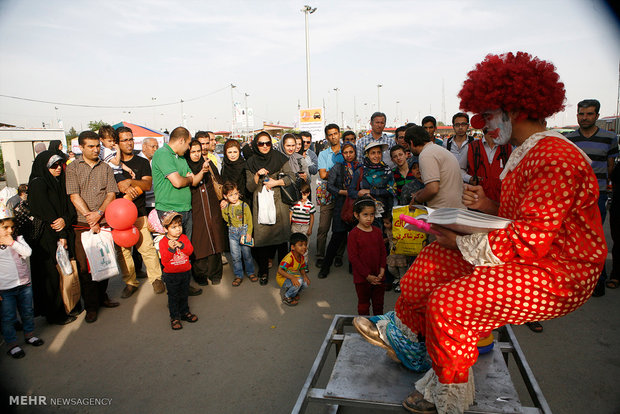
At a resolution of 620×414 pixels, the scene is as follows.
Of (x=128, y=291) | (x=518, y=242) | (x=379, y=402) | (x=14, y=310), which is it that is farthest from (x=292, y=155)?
(x=518, y=242)

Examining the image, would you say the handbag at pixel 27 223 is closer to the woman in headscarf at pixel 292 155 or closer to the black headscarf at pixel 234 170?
the black headscarf at pixel 234 170

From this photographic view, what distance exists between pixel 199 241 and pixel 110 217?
1.19 metres

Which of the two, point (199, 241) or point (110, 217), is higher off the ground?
point (110, 217)

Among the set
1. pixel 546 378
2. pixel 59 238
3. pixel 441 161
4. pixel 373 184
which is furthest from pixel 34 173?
pixel 546 378

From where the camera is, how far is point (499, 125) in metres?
1.95

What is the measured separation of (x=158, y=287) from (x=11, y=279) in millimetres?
1723

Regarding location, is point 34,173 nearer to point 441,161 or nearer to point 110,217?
point 110,217

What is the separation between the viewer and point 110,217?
4238 mm

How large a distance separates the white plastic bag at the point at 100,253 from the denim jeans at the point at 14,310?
616mm

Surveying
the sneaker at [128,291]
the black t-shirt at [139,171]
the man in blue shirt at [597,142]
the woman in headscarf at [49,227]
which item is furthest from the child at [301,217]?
the man in blue shirt at [597,142]

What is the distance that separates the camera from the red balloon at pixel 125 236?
4.38 metres

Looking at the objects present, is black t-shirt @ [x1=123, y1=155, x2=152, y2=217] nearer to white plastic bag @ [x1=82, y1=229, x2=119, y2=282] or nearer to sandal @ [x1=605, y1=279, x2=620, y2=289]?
white plastic bag @ [x1=82, y1=229, x2=119, y2=282]

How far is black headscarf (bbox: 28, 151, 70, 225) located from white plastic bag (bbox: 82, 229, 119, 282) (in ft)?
1.28

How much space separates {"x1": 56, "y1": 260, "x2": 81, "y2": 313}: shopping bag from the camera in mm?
4098
